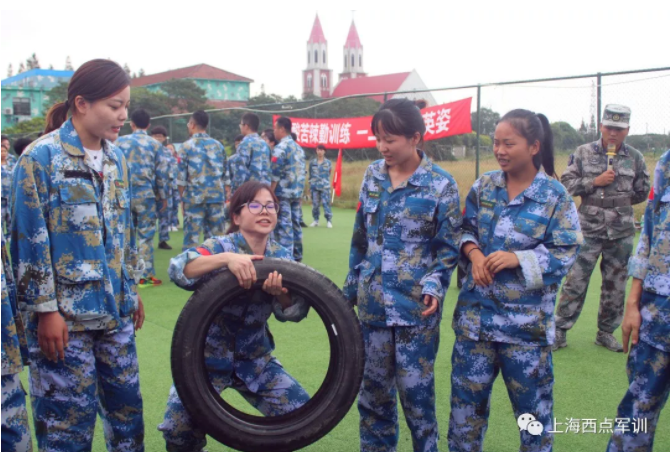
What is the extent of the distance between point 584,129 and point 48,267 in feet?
27.9

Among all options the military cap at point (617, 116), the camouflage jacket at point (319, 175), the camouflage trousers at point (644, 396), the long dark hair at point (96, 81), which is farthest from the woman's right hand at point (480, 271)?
the camouflage jacket at point (319, 175)

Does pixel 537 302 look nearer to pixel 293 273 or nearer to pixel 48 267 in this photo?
pixel 293 273

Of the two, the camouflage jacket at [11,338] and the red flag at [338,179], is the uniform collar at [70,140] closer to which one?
the camouflage jacket at [11,338]

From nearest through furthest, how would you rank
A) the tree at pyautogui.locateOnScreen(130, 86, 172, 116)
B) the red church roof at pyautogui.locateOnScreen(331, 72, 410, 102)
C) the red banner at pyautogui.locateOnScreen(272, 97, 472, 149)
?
the red banner at pyautogui.locateOnScreen(272, 97, 472, 149), the tree at pyautogui.locateOnScreen(130, 86, 172, 116), the red church roof at pyautogui.locateOnScreen(331, 72, 410, 102)

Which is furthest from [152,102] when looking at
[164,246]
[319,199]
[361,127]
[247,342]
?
[247,342]

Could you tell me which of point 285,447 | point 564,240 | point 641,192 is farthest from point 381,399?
point 641,192

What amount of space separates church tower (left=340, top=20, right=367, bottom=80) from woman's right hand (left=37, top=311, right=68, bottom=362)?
3870 inches

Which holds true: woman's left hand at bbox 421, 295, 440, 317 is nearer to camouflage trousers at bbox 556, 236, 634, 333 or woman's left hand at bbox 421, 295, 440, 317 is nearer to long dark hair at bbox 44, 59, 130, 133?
long dark hair at bbox 44, 59, 130, 133

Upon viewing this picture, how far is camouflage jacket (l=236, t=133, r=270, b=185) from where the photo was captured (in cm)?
744

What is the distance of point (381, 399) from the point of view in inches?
103

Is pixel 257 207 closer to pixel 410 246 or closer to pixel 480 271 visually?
pixel 410 246

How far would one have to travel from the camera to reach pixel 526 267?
234 cm

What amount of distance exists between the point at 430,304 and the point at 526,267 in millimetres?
403

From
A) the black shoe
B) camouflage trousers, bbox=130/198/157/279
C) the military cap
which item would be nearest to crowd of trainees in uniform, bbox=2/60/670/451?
the military cap
